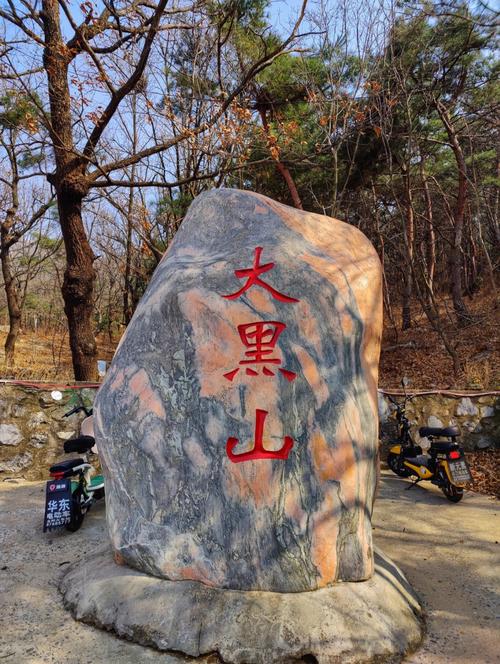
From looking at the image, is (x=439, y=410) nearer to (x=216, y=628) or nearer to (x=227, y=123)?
(x=216, y=628)

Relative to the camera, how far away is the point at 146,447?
283cm

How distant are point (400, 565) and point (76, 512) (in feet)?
8.29

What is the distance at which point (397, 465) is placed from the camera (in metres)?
5.73

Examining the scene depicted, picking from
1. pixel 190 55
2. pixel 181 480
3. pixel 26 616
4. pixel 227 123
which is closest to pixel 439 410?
pixel 181 480

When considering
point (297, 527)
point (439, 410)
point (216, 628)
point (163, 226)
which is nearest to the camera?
point (216, 628)

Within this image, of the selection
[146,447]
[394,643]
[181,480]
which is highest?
[146,447]

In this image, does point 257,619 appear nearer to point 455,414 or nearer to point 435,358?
point 455,414

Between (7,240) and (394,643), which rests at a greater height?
(7,240)

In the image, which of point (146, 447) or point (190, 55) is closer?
point (146, 447)

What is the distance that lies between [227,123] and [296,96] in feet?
9.22

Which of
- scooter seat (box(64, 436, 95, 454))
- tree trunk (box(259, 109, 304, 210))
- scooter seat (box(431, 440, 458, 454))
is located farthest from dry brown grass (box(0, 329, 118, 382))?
scooter seat (box(431, 440, 458, 454))

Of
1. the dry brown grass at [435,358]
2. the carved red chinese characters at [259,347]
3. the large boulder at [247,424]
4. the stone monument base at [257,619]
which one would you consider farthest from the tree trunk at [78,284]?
the stone monument base at [257,619]

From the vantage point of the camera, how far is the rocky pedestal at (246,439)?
8.47 feet

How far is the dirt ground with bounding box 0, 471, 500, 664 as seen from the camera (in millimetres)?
2369
